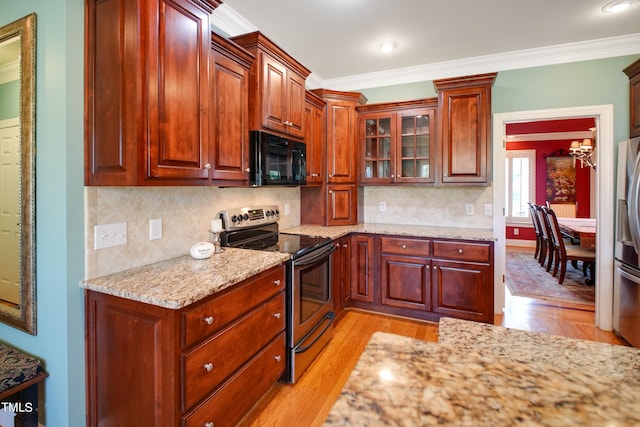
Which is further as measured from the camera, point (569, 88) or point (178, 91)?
point (569, 88)

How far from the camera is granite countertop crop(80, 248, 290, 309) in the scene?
1.40 m

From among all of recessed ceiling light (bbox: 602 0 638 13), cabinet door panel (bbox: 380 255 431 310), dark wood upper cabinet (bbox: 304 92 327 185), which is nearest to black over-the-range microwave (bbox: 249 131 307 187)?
dark wood upper cabinet (bbox: 304 92 327 185)

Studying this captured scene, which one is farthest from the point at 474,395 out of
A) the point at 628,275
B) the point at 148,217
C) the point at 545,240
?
the point at 545,240

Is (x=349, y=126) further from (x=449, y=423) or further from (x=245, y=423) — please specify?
(x=449, y=423)

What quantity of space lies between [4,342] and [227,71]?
208 cm

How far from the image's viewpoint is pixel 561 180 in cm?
693

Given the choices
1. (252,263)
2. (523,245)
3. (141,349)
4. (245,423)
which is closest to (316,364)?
(245,423)

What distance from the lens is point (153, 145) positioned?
1535 mm

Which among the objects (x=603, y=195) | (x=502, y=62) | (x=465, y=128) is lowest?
(x=603, y=195)

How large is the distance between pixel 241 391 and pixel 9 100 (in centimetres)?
204

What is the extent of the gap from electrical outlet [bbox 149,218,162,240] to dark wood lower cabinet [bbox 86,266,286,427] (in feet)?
1.54

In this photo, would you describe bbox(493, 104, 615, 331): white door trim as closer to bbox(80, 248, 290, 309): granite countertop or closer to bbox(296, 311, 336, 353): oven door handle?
bbox(296, 311, 336, 353): oven door handle

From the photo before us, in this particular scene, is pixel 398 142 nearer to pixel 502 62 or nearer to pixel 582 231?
pixel 502 62


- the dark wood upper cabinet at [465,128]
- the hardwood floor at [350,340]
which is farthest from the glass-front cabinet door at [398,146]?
the hardwood floor at [350,340]
